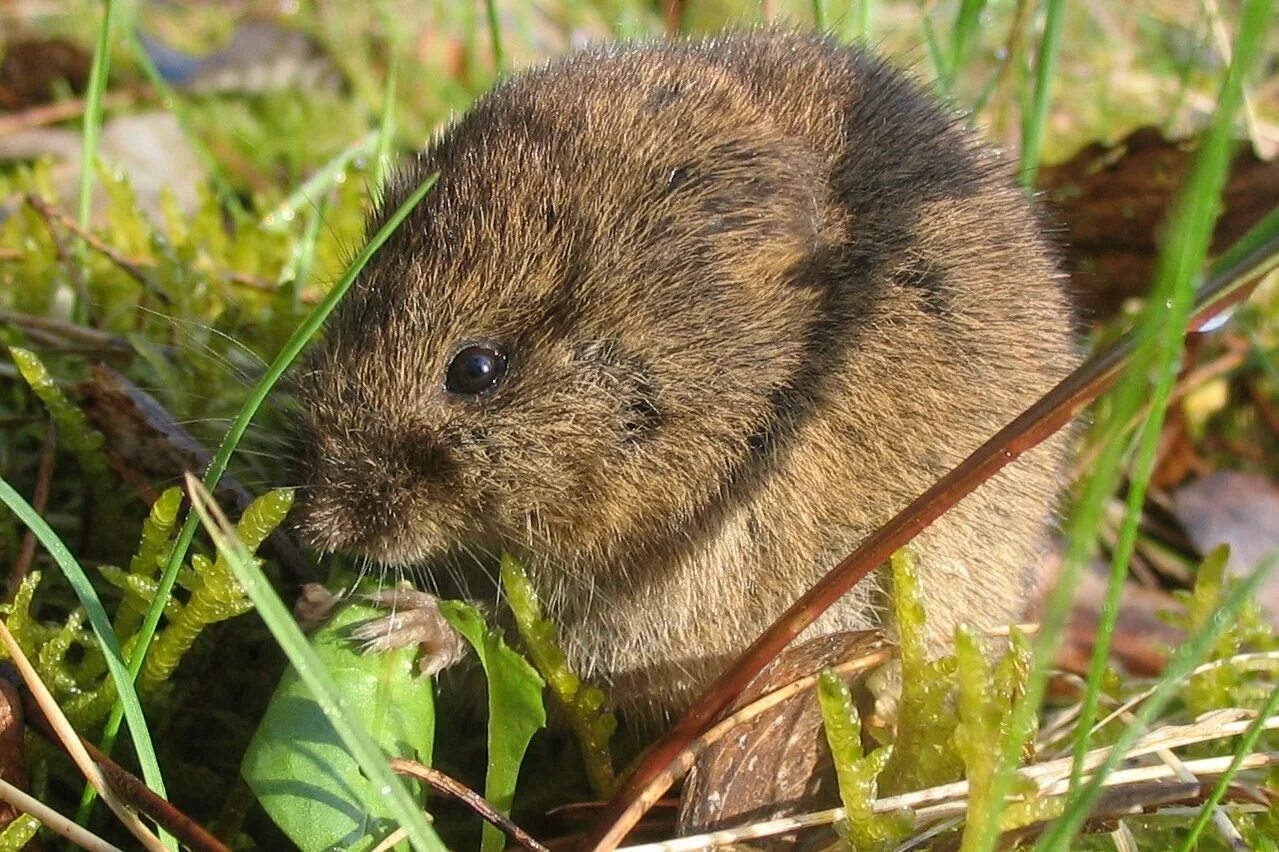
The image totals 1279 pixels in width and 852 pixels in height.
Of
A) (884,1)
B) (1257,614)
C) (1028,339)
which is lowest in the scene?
Answer: (1257,614)

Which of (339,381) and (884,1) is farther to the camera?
(884,1)

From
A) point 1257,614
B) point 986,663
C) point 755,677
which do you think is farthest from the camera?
point 1257,614

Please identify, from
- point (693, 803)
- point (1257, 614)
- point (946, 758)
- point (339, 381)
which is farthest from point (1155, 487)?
point (339, 381)

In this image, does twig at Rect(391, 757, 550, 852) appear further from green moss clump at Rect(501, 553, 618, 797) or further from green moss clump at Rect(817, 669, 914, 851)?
green moss clump at Rect(817, 669, 914, 851)

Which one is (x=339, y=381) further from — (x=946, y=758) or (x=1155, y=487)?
(x=1155, y=487)

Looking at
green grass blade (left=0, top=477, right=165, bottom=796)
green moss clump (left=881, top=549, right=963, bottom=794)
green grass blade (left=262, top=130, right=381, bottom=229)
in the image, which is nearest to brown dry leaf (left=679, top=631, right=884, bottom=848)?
green moss clump (left=881, top=549, right=963, bottom=794)

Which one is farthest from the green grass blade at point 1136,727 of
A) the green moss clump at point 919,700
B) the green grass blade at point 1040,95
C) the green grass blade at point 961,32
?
the green grass blade at point 961,32

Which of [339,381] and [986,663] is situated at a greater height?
[339,381]

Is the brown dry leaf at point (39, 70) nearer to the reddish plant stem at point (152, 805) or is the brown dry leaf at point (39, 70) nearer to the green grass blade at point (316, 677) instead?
the reddish plant stem at point (152, 805)

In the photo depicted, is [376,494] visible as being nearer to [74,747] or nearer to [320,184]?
[74,747]
